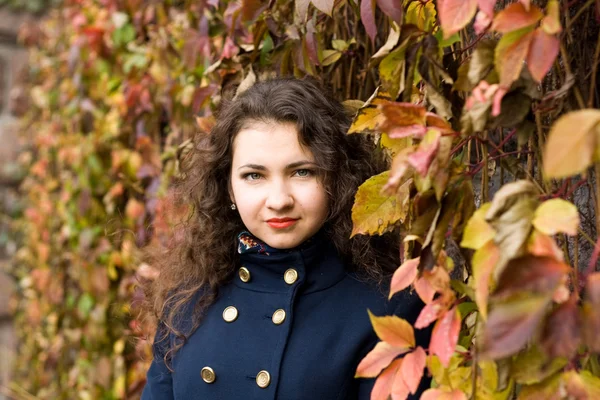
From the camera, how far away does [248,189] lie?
1308 mm

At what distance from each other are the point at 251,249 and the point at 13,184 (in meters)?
2.57

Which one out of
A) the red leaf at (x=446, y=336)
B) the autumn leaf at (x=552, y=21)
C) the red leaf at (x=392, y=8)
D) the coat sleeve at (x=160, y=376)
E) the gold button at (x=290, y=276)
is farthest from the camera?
the coat sleeve at (x=160, y=376)

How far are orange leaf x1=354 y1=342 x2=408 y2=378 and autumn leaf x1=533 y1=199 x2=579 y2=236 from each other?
31cm

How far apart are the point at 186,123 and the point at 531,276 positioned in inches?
63.0

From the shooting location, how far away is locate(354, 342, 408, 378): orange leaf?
0.94 m

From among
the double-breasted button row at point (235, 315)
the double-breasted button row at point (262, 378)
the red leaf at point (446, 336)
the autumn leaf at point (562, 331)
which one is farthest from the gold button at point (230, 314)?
the autumn leaf at point (562, 331)

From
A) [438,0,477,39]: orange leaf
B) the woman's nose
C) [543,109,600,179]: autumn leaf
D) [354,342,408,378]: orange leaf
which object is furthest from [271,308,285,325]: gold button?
[543,109,600,179]: autumn leaf

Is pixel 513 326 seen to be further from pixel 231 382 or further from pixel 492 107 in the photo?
pixel 231 382

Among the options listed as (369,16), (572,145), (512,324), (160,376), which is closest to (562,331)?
(512,324)

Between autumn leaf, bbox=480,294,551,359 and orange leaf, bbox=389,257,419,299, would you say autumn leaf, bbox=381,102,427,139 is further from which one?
autumn leaf, bbox=480,294,551,359

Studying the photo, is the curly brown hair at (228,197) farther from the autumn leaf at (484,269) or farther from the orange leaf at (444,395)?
the autumn leaf at (484,269)

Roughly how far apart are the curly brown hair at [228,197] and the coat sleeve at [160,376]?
0.4 inches

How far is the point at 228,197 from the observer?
4.98ft

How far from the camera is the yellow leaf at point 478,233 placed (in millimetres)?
763
